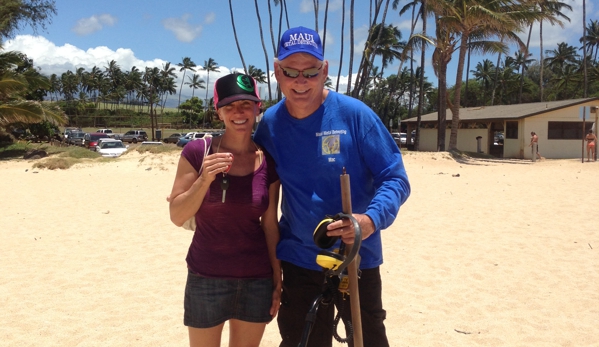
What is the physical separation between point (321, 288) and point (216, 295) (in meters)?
0.49

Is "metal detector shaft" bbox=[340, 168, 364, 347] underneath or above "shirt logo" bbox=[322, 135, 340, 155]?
underneath

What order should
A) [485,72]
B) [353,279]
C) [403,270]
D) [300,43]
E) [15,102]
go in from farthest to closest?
[485,72]
[15,102]
[403,270]
[300,43]
[353,279]

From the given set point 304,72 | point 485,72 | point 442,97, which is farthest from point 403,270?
point 485,72

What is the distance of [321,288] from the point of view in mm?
2307

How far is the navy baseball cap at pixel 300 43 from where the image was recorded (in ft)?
7.11

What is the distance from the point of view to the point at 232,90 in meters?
2.28

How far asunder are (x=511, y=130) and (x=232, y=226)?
28733mm

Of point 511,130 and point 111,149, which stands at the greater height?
point 511,130

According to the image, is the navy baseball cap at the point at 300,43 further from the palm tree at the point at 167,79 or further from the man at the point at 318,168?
the palm tree at the point at 167,79

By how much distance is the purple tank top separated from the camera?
2.26 metres

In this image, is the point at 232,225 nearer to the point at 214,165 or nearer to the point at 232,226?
the point at 232,226

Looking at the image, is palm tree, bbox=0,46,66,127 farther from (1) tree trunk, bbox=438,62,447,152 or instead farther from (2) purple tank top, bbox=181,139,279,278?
(2) purple tank top, bbox=181,139,279,278

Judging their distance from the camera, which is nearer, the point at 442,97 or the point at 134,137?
the point at 442,97

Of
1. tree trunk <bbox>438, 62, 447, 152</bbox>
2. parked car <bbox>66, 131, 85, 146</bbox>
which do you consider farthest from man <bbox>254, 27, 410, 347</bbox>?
parked car <bbox>66, 131, 85, 146</bbox>
